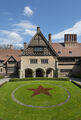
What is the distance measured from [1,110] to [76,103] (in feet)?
39.2

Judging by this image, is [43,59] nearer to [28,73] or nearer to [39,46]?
[39,46]

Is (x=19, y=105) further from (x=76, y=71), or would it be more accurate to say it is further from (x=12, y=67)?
(x=76, y=71)

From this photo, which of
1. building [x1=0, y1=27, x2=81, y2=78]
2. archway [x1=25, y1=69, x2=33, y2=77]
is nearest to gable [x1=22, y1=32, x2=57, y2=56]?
building [x1=0, y1=27, x2=81, y2=78]

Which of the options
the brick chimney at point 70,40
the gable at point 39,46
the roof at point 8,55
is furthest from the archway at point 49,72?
the roof at point 8,55

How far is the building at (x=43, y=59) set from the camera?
36656 mm

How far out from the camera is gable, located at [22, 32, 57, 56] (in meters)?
36.7

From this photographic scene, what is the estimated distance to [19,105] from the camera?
14523 millimetres

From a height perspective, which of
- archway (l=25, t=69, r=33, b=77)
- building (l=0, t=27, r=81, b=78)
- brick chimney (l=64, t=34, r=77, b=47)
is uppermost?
brick chimney (l=64, t=34, r=77, b=47)

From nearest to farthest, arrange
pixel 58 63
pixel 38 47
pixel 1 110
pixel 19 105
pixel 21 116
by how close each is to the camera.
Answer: pixel 21 116
pixel 1 110
pixel 19 105
pixel 38 47
pixel 58 63

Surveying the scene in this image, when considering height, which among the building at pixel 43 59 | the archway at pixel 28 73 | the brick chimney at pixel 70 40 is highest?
the brick chimney at pixel 70 40

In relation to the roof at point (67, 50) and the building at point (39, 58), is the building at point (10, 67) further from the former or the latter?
the roof at point (67, 50)

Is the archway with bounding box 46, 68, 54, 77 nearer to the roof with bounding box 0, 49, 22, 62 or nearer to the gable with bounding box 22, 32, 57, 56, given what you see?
the gable with bounding box 22, 32, 57, 56

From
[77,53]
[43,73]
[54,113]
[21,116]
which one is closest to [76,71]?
[77,53]

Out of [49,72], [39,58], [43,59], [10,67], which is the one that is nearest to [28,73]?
[39,58]
